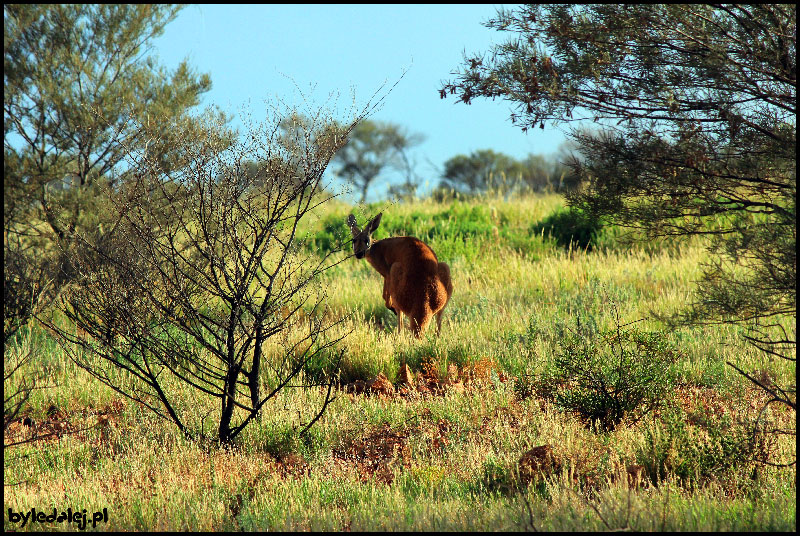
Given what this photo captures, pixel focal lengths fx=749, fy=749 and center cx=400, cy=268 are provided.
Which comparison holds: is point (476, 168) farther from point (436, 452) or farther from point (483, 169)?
point (436, 452)

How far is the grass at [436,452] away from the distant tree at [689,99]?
3.12 ft

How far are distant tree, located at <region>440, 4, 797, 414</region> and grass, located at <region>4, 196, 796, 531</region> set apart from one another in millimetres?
952

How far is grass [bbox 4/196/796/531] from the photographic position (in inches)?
171

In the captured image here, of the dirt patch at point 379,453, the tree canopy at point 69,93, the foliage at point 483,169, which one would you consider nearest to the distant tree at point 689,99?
the dirt patch at point 379,453

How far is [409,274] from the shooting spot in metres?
8.62

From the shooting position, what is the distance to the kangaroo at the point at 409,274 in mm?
8625

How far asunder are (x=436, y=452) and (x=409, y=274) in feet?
10.1

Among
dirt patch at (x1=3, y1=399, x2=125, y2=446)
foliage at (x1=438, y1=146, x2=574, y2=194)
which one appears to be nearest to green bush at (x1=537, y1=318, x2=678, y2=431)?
dirt patch at (x1=3, y1=399, x2=125, y2=446)

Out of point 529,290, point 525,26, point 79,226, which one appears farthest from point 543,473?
point 79,226

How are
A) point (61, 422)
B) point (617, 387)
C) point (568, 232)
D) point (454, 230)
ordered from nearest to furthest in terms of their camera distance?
point (617, 387) → point (61, 422) → point (454, 230) → point (568, 232)

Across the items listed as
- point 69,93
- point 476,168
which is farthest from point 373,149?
point 69,93

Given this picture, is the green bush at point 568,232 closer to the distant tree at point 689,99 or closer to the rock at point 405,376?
the rock at point 405,376

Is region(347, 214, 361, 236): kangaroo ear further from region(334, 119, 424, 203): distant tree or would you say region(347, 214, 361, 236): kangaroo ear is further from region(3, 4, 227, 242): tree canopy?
region(334, 119, 424, 203): distant tree

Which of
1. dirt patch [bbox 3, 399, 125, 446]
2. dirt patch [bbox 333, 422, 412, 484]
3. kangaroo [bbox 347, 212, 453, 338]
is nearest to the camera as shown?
dirt patch [bbox 333, 422, 412, 484]
